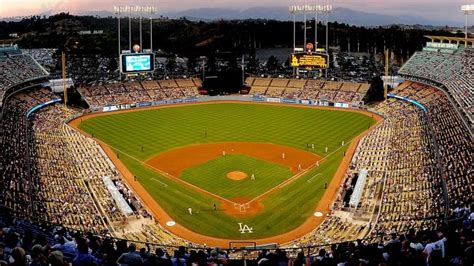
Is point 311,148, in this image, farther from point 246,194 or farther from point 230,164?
point 246,194

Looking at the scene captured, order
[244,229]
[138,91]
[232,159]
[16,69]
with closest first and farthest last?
[244,229]
[232,159]
[16,69]
[138,91]

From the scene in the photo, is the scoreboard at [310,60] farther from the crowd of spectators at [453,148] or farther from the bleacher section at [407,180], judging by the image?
the bleacher section at [407,180]

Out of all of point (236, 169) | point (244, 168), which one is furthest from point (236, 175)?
point (244, 168)

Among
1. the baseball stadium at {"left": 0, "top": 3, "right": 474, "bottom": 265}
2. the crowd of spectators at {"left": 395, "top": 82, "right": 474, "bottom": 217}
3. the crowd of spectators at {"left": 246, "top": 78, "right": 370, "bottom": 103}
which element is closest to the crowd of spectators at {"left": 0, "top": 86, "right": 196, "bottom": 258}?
the baseball stadium at {"left": 0, "top": 3, "right": 474, "bottom": 265}

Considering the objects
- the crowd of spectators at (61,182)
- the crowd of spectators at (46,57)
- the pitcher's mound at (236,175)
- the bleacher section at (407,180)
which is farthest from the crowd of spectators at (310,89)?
the crowd of spectators at (61,182)

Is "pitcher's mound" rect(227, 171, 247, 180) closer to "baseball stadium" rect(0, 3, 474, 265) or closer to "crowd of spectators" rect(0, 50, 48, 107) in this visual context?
"baseball stadium" rect(0, 3, 474, 265)

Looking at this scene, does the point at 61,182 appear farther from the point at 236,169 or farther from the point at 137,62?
the point at 137,62
